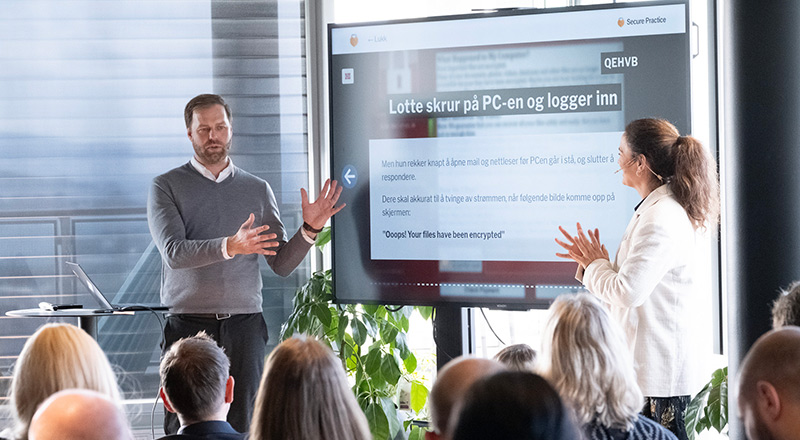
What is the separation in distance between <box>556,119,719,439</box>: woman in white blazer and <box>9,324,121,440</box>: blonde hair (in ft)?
5.83

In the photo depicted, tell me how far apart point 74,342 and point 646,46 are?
8.41 ft

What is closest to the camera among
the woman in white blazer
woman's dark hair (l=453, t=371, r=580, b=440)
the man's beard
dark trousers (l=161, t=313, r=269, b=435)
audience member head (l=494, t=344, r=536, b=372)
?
woman's dark hair (l=453, t=371, r=580, b=440)

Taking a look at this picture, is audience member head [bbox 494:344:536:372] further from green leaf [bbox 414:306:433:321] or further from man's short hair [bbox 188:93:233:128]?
man's short hair [bbox 188:93:233:128]

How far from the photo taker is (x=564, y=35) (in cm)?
368

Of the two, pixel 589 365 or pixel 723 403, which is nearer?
pixel 589 365

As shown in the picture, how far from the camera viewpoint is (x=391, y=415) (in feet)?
13.9

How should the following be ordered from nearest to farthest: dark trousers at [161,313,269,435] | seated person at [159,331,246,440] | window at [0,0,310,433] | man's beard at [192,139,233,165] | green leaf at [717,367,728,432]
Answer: seated person at [159,331,246,440], green leaf at [717,367,728,432], dark trousers at [161,313,269,435], man's beard at [192,139,233,165], window at [0,0,310,433]

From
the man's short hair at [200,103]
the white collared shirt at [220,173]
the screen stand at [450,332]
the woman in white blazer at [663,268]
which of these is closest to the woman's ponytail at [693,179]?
the woman in white blazer at [663,268]

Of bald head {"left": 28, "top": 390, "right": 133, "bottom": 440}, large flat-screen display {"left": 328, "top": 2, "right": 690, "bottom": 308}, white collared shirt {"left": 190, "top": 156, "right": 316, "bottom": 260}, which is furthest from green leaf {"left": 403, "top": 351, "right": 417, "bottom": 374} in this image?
bald head {"left": 28, "top": 390, "right": 133, "bottom": 440}

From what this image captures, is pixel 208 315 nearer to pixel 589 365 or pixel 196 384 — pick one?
pixel 196 384

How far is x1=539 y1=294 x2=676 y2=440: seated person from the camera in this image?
212cm

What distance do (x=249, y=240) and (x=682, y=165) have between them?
1.80 m

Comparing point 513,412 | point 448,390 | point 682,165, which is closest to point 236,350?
point 682,165

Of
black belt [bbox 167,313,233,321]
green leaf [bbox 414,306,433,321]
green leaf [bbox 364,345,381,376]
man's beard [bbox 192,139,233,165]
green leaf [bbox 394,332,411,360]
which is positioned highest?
man's beard [bbox 192,139,233,165]
